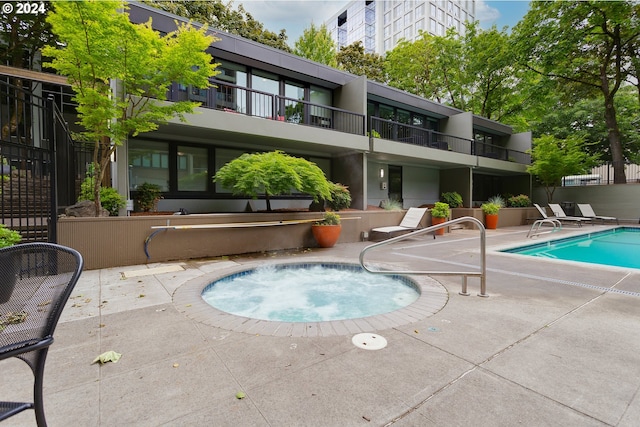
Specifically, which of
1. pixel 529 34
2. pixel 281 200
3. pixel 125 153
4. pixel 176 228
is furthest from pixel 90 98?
pixel 529 34

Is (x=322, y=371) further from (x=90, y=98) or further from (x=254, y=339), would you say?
(x=90, y=98)

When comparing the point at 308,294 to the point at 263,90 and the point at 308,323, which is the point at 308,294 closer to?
the point at 308,323

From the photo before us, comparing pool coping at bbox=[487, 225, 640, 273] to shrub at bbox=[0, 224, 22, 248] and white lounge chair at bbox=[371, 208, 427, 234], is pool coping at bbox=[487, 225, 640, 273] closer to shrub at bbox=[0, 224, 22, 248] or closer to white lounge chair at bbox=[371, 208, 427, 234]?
white lounge chair at bbox=[371, 208, 427, 234]

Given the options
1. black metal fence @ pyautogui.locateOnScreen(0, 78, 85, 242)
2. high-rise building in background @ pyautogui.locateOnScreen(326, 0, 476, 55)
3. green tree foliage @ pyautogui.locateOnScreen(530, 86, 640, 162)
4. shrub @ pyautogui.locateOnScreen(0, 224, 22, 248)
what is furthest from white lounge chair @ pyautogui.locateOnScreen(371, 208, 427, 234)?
high-rise building in background @ pyautogui.locateOnScreen(326, 0, 476, 55)

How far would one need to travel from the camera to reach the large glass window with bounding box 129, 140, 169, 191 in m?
8.77

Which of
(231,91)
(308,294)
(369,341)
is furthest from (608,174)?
(369,341)

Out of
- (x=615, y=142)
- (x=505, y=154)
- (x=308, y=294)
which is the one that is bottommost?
(x=308, y=294)

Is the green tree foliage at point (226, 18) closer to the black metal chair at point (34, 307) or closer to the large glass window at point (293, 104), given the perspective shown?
the large glass window at point (293, 104)

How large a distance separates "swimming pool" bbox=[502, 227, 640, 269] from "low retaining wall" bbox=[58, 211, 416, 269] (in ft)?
18.9

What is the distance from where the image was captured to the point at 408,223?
33.7 feet

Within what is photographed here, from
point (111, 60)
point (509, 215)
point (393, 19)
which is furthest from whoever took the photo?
point (393, 19)

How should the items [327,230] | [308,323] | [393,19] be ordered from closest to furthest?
[308,323] → [327,230] → [393,19]

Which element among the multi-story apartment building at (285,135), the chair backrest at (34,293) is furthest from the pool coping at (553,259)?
the chair backrest at (34,293)

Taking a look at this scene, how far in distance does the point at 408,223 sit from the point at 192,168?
720 cm
